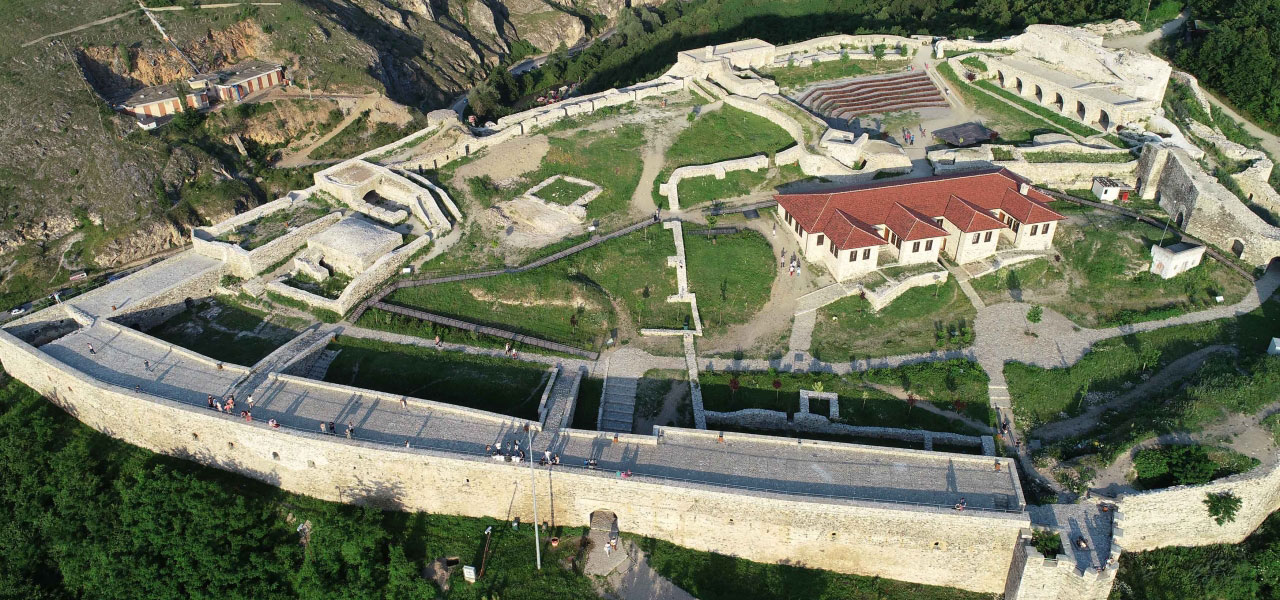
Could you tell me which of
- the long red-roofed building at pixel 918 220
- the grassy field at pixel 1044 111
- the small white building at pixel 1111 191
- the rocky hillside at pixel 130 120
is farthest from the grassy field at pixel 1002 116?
the rocky hillside at pixel 130 120

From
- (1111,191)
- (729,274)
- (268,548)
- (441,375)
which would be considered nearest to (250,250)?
(441,375)

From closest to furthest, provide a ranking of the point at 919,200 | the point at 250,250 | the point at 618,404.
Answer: the point at 618,404, the point at 919,200, the point at 250,250

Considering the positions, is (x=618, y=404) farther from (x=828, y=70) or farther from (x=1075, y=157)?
(x=828, y=70)

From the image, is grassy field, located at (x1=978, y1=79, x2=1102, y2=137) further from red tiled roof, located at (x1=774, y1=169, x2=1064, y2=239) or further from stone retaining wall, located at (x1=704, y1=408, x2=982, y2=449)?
stone retaining wall, located at (x1=704, y1=408, x2=982, y2=449)

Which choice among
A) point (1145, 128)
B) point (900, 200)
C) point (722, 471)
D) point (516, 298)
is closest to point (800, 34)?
point (1145, 128)

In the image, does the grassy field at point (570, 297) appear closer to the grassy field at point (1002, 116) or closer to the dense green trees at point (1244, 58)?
the grassy field at point (1002, 116)

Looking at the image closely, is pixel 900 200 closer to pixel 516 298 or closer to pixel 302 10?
pixel 516 298

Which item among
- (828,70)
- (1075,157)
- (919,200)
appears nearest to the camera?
(919,200)
